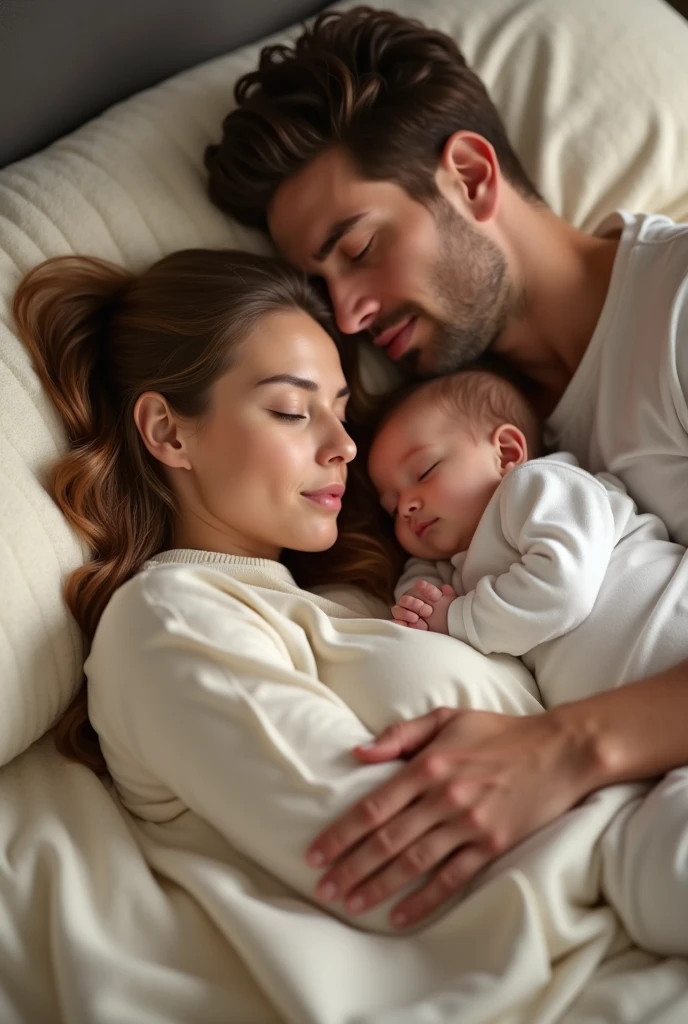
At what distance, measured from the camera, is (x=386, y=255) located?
177 cm

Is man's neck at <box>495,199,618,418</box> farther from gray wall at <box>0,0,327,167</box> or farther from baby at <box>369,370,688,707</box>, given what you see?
gray wall at <box>0,0,327,167</box>

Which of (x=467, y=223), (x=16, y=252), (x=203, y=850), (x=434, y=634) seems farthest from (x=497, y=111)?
(x=203, y=850)

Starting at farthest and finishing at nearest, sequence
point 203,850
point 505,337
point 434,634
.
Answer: point 505,337 < point 434,634 < point 203,850

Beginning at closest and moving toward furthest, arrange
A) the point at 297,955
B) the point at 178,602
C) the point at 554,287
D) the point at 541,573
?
the point at 297,955, the point at 178,602, the point at 541,573, the point at 554,287

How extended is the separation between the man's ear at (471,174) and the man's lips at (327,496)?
66 cm

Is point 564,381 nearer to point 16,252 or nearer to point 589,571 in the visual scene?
point 589,571

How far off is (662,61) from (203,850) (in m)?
1.82

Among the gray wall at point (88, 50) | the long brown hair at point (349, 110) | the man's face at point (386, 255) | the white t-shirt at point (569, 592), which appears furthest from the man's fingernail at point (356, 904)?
the gray wall at point (88, 50)

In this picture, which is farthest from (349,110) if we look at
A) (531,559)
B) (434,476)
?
(531,559)

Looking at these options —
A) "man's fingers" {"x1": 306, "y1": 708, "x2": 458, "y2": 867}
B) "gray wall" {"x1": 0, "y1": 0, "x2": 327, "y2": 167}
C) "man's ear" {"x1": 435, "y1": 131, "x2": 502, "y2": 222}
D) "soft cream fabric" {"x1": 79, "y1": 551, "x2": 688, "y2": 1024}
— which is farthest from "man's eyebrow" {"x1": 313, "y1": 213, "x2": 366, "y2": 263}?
Result: "man's fingers" {"x1": 306, "y1": 708, "x2": 458, "y2": 867}

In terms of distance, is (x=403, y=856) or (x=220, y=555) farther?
(x=220, y=555)

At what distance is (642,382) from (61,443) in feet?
3.20

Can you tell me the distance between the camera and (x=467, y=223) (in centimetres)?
186

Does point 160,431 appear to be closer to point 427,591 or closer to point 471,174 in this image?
point 427,591
